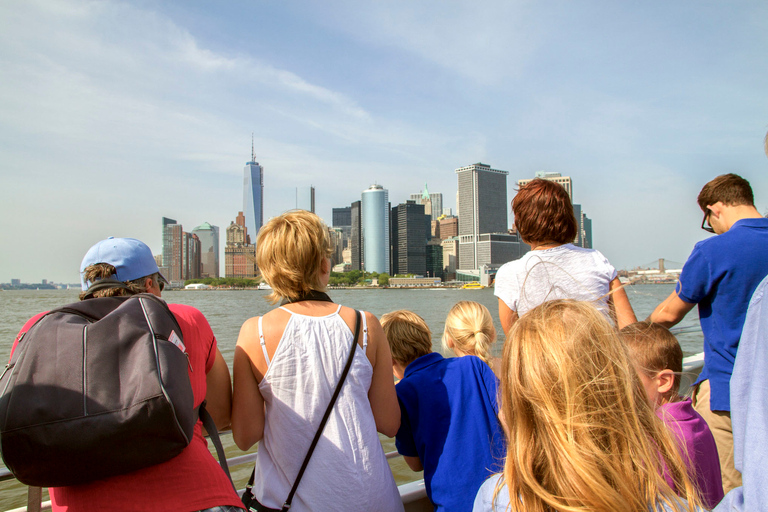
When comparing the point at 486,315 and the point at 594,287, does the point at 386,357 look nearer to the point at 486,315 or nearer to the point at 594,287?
the point at 486,315

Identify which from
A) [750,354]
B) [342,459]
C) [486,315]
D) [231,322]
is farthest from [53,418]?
[231,322]

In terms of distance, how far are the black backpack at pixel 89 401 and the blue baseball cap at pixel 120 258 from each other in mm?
458

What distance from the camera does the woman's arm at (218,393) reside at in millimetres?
1594

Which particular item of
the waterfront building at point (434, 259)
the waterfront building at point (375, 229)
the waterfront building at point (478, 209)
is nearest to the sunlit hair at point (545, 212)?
the waterfront building at point (478, 209)

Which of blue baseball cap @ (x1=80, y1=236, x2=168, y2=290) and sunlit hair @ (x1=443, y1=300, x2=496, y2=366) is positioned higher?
blue baseball cap @ (x1=80, y1=236, x2=168, y2=290)

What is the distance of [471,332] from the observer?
211cm

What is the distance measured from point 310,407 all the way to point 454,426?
52cm

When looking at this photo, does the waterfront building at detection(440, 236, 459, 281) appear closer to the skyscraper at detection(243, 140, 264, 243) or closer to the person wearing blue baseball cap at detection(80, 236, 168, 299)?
the skyscraper at detection(243, 140, 264, 243)

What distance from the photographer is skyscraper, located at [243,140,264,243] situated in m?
146

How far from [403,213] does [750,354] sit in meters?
135

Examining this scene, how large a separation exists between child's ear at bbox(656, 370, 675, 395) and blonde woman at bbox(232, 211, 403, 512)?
1016mm

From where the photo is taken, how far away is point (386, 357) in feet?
5.47

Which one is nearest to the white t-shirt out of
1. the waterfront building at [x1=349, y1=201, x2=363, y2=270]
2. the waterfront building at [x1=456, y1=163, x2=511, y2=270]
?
the waterfront building at [x1=456, y1=163, x2=511, y2=270]

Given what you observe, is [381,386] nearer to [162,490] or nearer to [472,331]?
[472,331]
